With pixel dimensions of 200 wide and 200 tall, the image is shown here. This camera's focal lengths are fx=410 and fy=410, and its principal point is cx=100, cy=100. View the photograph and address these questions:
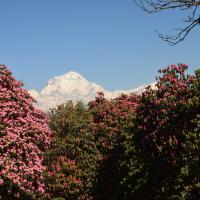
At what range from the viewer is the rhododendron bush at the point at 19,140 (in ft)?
58.1

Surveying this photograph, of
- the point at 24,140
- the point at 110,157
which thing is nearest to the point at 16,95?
the point at 24,140

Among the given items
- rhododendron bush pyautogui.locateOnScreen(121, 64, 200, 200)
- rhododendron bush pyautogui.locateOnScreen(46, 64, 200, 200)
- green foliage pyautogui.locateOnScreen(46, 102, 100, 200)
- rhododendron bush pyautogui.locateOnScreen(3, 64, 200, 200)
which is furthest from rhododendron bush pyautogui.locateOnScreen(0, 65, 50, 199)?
rhododendron bush pyautogui.locateOnScreen(121, 64, 200, 200)

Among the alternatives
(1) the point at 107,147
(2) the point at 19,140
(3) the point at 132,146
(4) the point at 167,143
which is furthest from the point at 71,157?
(4) the point at 167,143

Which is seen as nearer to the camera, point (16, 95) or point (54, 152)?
point (16, 95)

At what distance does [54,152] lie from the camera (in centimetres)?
2405

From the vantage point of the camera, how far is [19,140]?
1938cm

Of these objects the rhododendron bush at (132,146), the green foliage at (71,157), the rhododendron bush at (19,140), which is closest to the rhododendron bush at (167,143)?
the rhododendron bush at (132,146)

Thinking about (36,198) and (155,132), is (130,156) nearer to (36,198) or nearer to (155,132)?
(155,132)

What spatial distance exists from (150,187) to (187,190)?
379 centimetres

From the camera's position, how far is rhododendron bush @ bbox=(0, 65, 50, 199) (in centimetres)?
1772

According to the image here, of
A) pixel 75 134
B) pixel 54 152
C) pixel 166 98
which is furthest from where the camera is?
pixel 75 134

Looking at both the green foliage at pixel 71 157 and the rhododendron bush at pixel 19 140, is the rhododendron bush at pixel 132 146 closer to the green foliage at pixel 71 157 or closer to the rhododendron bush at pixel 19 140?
the green foliage at pixel 71 157

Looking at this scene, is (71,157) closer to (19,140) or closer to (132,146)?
(132,146)

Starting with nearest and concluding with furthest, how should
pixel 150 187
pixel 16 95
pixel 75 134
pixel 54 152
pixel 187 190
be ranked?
pixel 187 190 < pixel 150 187 < pixel 16 95 < pixel 54 152 < pixel 75 134
